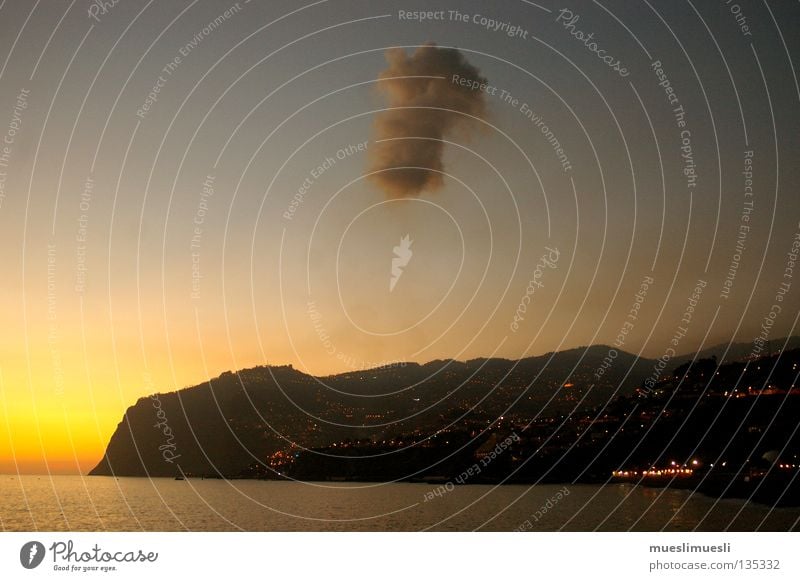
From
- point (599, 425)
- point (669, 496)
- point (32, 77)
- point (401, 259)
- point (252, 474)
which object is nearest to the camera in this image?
point (32, 77)
